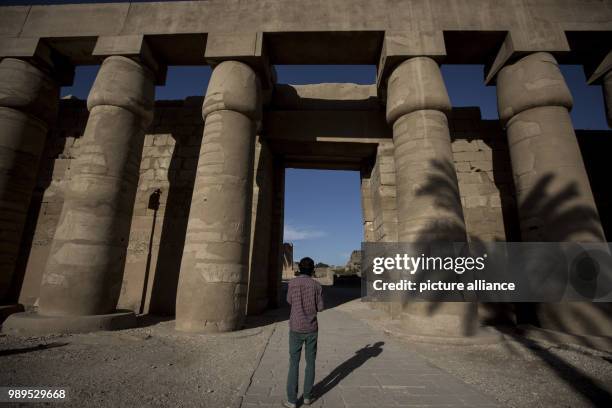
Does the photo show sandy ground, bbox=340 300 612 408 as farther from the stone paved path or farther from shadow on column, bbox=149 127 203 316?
shadow on column, bbox=149 127 203 316

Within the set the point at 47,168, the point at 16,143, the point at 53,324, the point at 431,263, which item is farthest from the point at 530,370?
the point at 47,168

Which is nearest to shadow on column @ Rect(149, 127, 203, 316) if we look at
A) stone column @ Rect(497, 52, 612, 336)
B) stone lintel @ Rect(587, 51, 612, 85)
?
stone column @ Rect(497, 52, 612, 336)

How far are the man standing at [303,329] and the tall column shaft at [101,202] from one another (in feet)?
15.9

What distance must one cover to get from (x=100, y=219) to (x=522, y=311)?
10183mm

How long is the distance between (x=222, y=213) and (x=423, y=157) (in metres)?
4.20

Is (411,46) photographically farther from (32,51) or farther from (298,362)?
(32,51)

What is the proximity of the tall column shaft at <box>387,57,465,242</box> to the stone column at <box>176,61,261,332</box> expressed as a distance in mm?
3268

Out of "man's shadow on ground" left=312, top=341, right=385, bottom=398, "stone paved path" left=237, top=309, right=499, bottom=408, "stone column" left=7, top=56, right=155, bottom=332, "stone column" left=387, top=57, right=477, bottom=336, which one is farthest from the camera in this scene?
"stone column" left=7, top=56, right=155, bottom=332

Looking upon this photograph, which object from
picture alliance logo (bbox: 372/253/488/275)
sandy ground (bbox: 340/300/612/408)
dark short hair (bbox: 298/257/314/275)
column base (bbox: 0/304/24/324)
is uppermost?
picture alliance logo (bbox: 372/253/488/275)

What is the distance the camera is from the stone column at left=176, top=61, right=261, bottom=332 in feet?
17.1

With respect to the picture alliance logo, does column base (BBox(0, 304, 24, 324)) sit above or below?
below

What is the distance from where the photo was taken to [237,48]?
6.59 meters

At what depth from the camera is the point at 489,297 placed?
22.7 ft

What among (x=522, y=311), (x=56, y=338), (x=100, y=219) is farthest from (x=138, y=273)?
→ (x=522, y=311)
